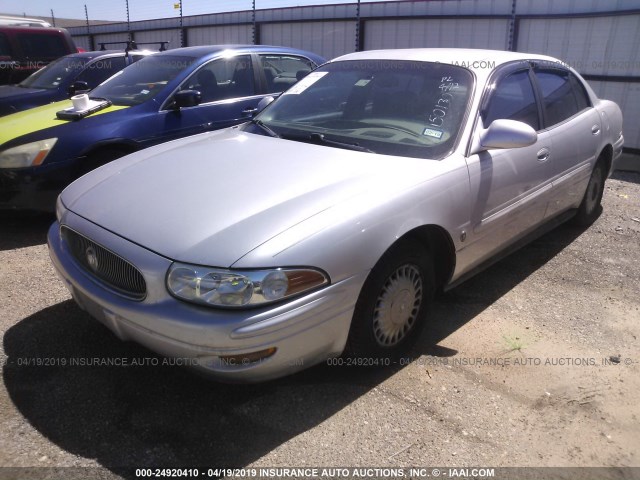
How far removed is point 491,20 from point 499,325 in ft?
23.3

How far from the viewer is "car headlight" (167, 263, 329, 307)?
2189 millimetres

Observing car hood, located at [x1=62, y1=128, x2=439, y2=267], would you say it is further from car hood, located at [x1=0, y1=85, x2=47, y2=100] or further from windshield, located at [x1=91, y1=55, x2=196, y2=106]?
car hood, located at [x1=0, y1=85, x2=47, y2=100]

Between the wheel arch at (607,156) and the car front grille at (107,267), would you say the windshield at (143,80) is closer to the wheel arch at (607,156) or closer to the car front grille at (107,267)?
the car front grille at (107,267)

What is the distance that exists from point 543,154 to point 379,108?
124cm

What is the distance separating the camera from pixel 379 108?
346cm

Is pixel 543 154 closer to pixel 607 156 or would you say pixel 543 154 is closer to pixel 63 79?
pixel 607 156

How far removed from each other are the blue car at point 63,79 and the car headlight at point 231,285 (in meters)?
5.51

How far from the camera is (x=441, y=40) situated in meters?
9.67

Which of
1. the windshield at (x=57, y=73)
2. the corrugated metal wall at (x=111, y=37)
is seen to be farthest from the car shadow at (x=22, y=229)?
the corrugated metal wall at (x=111, y=37)

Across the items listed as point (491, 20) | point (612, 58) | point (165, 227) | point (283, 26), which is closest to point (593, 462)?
point (165, 227)

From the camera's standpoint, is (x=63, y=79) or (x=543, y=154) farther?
(x=63, y=79)

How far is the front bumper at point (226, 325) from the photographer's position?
85.7 inches

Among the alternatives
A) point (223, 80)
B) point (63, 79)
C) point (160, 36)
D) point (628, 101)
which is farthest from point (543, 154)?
point (160, 36)

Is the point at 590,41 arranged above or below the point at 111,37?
above
